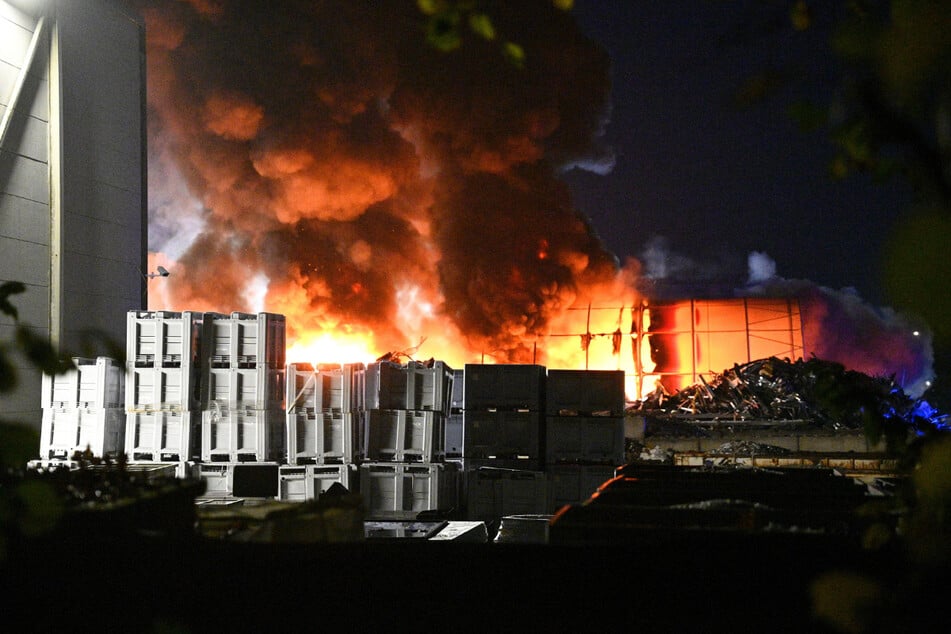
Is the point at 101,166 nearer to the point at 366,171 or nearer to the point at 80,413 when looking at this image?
the point at 80,413

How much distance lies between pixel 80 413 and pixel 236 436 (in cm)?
234

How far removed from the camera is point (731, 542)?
134 inches

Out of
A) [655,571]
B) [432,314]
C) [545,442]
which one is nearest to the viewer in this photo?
[655,571]

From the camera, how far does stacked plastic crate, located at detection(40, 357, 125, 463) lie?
44.1 ft

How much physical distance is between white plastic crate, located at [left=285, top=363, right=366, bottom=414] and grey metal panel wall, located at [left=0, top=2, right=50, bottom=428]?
5.57 metres

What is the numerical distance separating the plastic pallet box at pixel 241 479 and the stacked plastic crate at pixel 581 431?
164 inches

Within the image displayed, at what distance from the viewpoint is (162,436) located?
13586mm

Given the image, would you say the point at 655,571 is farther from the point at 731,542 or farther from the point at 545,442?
the point at 545,442

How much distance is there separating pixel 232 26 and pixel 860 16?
Result: 35.6 metres

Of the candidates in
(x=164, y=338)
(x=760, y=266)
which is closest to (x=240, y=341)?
(x=164, y=338)

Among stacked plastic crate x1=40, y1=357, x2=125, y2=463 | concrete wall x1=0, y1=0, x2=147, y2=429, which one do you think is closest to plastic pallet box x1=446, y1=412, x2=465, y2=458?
stacked plastic crate x1=40, y1=357, x2=125, y2=463

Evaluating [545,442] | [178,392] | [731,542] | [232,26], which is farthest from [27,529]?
[232,26]

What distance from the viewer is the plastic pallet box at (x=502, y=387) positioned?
42.8ft

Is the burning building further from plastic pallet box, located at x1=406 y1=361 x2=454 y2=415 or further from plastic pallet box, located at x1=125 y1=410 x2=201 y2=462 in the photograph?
plastic pallet box, located at x1=125 y1=410 x2=201 y2=462
